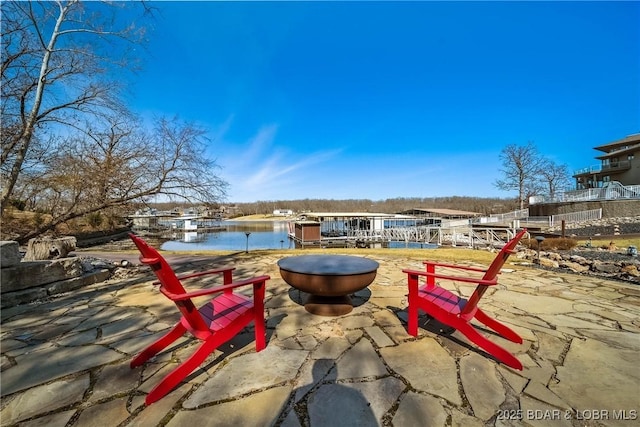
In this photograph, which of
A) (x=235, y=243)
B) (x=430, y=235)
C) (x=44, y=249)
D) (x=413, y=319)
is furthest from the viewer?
(x=235, y=243)

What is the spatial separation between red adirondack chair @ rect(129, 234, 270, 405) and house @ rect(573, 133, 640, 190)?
3915cm

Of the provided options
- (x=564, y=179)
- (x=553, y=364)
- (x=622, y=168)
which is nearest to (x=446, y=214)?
(x=564, y=179)

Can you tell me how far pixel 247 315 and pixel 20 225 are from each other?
Result: 29.7 ft

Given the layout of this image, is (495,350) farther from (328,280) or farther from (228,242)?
(228,242)

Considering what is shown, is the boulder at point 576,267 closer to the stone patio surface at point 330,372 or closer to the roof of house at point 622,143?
the stone patio surface at point 330,372

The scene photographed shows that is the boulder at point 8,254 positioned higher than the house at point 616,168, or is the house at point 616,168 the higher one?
the house at point 616,168

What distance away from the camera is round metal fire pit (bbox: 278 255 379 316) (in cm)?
267

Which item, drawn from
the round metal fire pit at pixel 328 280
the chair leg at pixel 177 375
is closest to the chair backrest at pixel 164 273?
the chair leg at pixel 177 375

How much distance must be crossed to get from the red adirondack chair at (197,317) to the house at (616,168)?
1541 inches

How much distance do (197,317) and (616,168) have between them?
40.9 meters

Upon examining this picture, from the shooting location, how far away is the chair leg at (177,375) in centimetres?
161

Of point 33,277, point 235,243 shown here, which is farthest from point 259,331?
point 235,243

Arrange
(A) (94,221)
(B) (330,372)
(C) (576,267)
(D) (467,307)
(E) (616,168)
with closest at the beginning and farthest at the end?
(B) (330,372) → (D) (467,307) → (C) (576,267) → (A) (94,221) → (E) (616,168)

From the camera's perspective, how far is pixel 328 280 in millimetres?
2654
